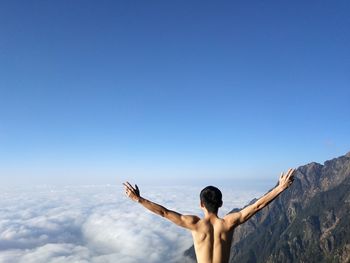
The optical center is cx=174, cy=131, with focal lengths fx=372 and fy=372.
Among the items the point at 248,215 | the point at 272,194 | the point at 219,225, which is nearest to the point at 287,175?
the point at 272,194

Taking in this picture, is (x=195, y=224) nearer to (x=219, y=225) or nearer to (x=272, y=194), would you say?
(x=219, y=225)

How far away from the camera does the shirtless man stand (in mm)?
8055

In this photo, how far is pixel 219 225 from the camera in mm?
8164

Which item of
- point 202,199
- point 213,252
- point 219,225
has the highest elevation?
point 202,199

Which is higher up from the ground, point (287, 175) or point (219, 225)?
point (287, 175)

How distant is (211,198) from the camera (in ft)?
26.3

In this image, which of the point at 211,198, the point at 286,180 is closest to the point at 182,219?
the point at 211,198

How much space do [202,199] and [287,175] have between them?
6.58 feet

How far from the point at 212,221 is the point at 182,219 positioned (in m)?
0.68

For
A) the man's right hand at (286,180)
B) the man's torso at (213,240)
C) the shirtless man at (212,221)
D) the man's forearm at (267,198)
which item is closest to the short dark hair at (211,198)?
the shirtless man at (212,221)

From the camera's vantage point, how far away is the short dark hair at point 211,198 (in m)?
8.02

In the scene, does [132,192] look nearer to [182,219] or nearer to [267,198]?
[182,219]

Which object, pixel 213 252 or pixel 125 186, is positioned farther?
pixel 125 186

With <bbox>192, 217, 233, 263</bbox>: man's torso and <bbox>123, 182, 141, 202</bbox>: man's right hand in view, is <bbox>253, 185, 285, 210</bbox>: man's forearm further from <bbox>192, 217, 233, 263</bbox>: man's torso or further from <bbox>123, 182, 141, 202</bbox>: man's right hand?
<bbox>123, 182, 141, 202</bbox>: man's right hand
